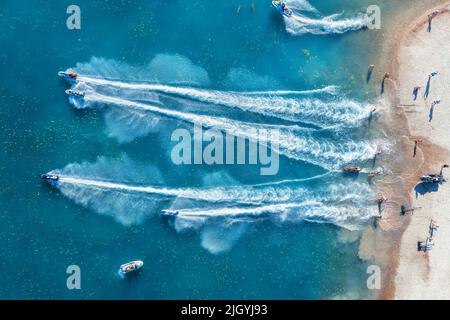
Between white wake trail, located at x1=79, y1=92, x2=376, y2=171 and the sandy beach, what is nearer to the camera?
white wake trail, located at x1=79, y1=92, x2=376, y2=171

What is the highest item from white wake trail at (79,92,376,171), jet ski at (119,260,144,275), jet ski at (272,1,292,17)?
jet ski at (272,1,292,17)

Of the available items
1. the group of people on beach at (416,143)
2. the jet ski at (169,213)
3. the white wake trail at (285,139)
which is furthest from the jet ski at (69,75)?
the group of people on beach at (416,143)

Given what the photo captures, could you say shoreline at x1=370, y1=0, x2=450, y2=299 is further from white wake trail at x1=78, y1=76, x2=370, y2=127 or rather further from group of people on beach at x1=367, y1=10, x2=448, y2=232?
white wake trail at x1=78, y1=76, x2=370, y2=127

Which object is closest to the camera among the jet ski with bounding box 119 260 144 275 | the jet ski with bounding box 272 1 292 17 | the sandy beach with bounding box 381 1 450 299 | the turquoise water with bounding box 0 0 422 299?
the jet ski with bounding box 119 260 144 275


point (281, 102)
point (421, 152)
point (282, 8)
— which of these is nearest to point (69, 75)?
point (281, 102)

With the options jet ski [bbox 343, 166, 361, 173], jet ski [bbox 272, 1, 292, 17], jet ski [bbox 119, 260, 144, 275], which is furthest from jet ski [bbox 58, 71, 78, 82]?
jet ski [bbox 343, 166, 361, 173]

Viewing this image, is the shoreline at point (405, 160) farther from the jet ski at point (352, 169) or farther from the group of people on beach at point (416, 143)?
the jet ski at point (352, 169)

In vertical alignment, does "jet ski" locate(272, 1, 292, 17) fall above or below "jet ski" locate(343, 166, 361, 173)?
above
